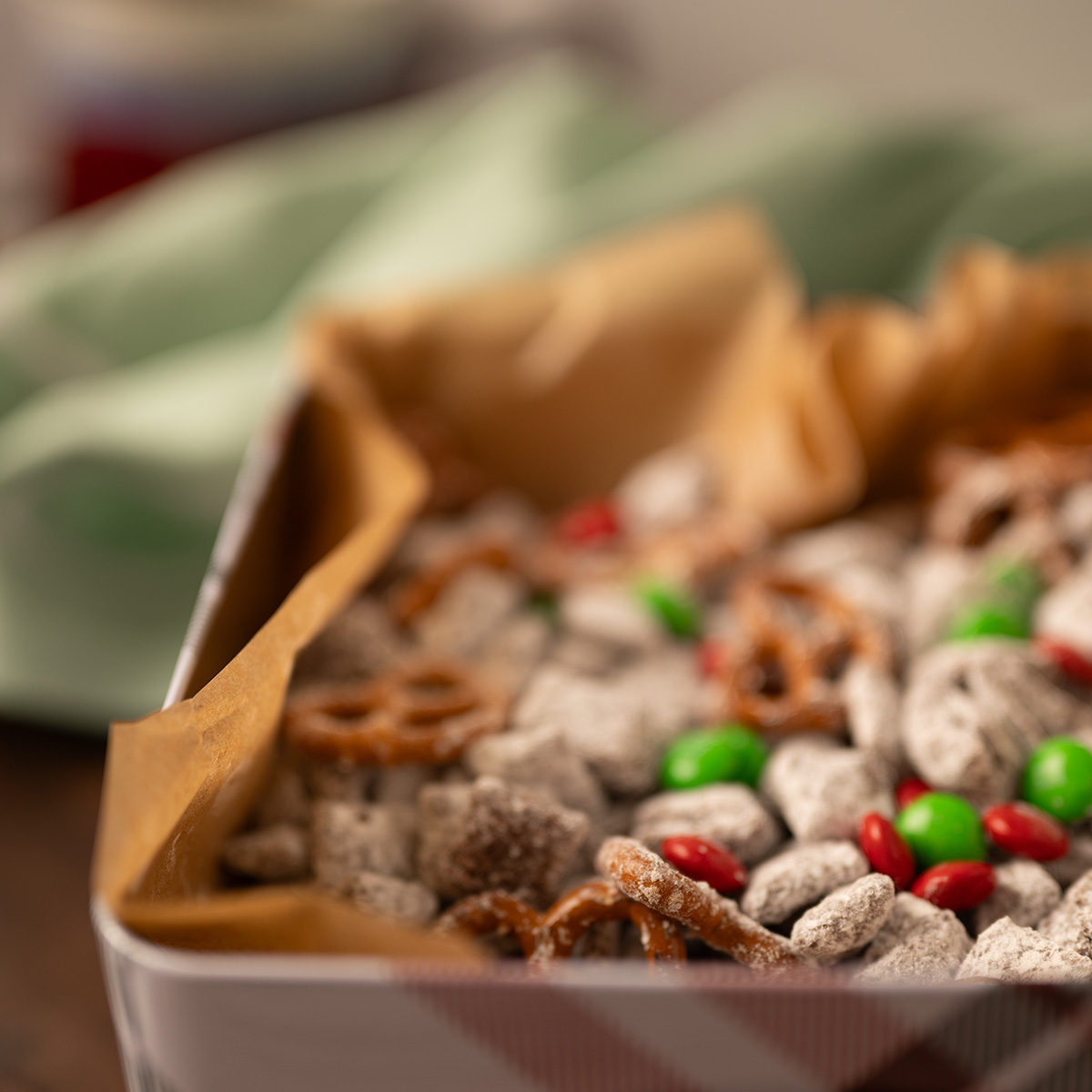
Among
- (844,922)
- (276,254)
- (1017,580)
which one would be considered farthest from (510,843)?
(276,254)

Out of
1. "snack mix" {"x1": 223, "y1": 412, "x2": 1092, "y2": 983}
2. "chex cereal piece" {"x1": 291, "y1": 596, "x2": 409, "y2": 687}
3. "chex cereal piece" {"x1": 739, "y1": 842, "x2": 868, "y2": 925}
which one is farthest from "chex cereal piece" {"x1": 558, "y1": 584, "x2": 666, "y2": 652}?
"chex cereal piece" {"x1": 739, "y1": 842, "x2": 868, "y2": 925}

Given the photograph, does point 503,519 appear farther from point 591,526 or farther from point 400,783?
point 400,783

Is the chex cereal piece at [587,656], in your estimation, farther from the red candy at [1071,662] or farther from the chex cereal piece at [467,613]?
the red candy at [1071,662]

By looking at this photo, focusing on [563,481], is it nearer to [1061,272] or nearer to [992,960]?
[1061,272]

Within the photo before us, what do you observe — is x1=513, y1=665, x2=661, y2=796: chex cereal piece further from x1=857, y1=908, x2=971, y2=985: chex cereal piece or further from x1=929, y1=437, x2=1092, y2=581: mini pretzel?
x1=929, y1=437, x2=1092, y2=581: mini pretzel

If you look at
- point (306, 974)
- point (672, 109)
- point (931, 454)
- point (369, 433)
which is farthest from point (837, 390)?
point (672, 109)
